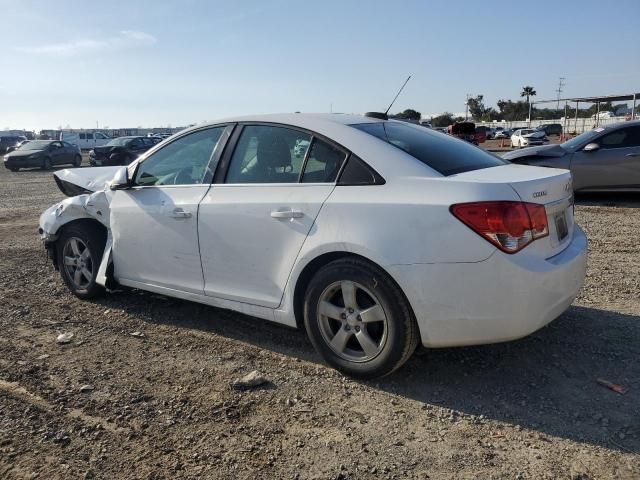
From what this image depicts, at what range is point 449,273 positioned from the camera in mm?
3047

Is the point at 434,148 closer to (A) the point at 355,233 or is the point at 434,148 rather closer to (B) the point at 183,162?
(A) the point at 355,233

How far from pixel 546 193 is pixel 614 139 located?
804 centimetres

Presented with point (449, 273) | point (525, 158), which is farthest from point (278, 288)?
point (525, 158)

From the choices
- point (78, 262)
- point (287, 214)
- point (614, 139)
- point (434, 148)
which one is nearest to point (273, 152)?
point (287, 214)

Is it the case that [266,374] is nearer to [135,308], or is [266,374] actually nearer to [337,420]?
[337,420]

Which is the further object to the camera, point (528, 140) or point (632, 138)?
point (528, 140)

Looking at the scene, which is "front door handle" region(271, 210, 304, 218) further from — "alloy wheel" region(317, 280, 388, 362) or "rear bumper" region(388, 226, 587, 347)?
"rear bumper" region(388, 226, 587, 347)

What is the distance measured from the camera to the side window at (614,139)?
1006cm

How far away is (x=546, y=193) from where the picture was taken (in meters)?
3.28

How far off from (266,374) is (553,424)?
67.3 inches

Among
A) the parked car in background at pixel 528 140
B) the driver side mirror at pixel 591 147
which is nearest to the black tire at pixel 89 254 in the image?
the driver side mirror at pixel 591 147

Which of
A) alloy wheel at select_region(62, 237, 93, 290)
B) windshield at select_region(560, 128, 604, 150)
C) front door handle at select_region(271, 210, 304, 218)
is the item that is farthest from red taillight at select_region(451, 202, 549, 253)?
windshield at select_region(560, 128, 604, 150)

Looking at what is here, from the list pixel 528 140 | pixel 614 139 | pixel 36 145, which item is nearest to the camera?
pixel 614 139

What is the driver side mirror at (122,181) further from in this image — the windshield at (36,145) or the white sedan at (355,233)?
the windshield at (36,145)
